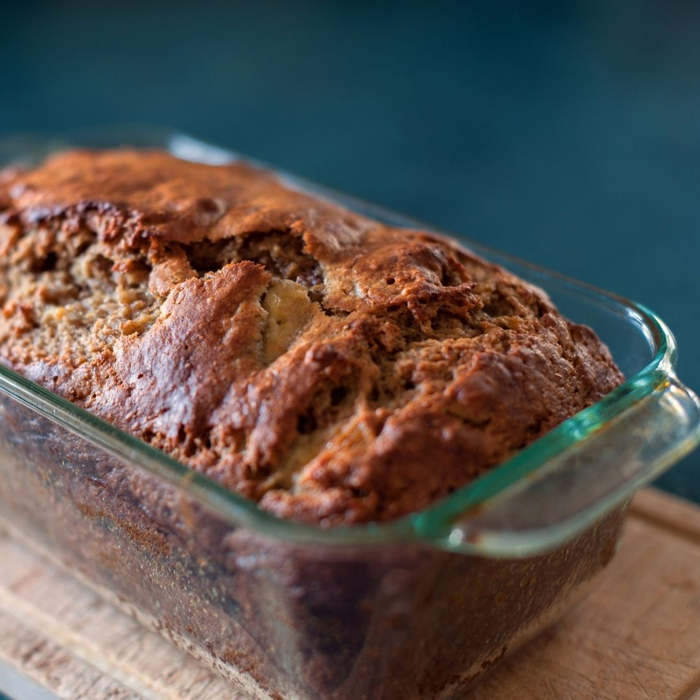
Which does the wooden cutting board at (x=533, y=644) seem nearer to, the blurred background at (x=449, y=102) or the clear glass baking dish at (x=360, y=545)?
the clear glass baking dish at (x=360, y=545)

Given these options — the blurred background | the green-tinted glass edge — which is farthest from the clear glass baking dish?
the blurred background

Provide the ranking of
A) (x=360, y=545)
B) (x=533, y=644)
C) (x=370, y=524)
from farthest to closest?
(x=533, y=644), (x=370, y=524), (x=360, y=545)

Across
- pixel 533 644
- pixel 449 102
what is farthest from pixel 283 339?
pixel 449 102

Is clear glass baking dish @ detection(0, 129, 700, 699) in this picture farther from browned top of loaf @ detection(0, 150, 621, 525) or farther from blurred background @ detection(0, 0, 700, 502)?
blurred background @ detection(0, 0, 700, 502)

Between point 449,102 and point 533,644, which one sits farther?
point 449,102

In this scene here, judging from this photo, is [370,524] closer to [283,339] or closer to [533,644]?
[283,339]

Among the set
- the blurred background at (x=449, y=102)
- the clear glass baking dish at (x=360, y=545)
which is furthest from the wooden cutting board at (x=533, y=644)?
the blurred background at (x=449, y=102)
